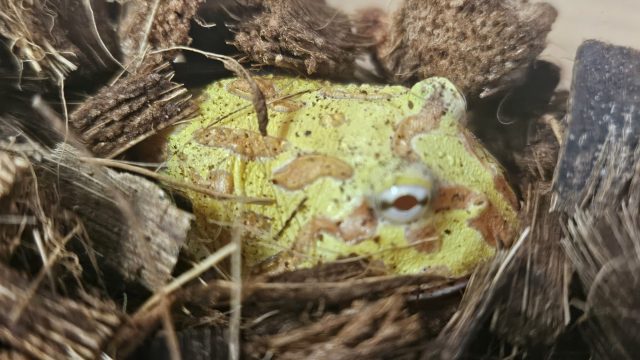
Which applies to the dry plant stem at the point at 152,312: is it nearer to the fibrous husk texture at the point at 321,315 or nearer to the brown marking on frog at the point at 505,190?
the fibrous husk texture at the point at 321,315

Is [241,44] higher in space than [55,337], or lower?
higher

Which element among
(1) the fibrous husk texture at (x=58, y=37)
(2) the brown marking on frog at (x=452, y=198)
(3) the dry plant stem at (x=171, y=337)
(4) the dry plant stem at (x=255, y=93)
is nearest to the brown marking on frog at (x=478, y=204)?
(2) the brown marking on frog at (x=452, y=198)

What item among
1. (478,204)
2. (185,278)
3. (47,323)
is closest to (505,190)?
(478,204)

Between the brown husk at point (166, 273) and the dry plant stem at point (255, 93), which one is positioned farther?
the dry plant stem at point (255, 93)

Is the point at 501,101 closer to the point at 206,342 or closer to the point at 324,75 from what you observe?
the point at 324,75

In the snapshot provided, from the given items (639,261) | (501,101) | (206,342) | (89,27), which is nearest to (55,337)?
(206,342)

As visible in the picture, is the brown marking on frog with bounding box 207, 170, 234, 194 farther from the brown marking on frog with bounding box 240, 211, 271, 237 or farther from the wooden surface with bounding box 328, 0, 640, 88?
the wooden surface with bounding box 328, 0, 640, 88
